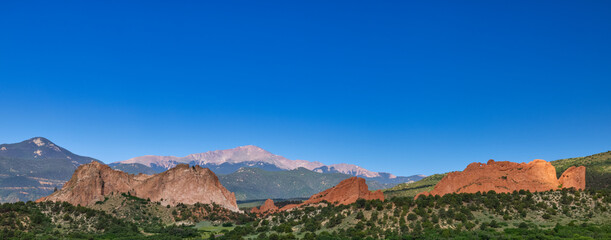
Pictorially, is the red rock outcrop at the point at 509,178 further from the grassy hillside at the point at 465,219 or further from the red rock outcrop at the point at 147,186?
the red rock outcrop at the point at 147,186

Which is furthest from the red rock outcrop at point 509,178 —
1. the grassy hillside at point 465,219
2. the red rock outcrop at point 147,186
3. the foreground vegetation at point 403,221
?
the red rock outcrop at point 147,186

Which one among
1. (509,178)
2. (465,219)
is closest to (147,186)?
(465,219)

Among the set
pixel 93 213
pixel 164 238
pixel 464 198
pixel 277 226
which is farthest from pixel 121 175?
pixel 464 198

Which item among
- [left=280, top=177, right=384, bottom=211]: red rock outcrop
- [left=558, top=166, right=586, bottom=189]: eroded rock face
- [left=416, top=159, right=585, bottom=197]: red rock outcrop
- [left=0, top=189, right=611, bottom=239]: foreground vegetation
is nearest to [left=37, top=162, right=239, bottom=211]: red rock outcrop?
[left=0, top=189, right=611, bottom=239]: foreground vegetation

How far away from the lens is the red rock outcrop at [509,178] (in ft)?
424

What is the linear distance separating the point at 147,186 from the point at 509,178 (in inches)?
5072

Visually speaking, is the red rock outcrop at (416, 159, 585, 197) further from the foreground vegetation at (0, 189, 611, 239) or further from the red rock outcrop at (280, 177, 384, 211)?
the red rock outcrop at (280, 177, 384, 211)

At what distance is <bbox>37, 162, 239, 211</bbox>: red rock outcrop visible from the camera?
15084cm

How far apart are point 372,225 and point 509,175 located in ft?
223

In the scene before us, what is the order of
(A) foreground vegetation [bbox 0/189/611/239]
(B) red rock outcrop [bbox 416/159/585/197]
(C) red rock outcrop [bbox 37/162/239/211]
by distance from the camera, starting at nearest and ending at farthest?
(A) foreground vegetation [bbox 0/189/611/239] → (B) red rock outcrop [bbox 416/159/585/197] → (C) red rock outcrop [bbox 37/162/239/211]

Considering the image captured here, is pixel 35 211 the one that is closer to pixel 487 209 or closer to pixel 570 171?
pixel 487 209

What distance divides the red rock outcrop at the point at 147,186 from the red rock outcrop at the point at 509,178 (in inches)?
3436

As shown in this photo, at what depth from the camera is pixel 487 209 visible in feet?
333

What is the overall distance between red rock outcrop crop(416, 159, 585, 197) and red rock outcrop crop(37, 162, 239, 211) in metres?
87.3
